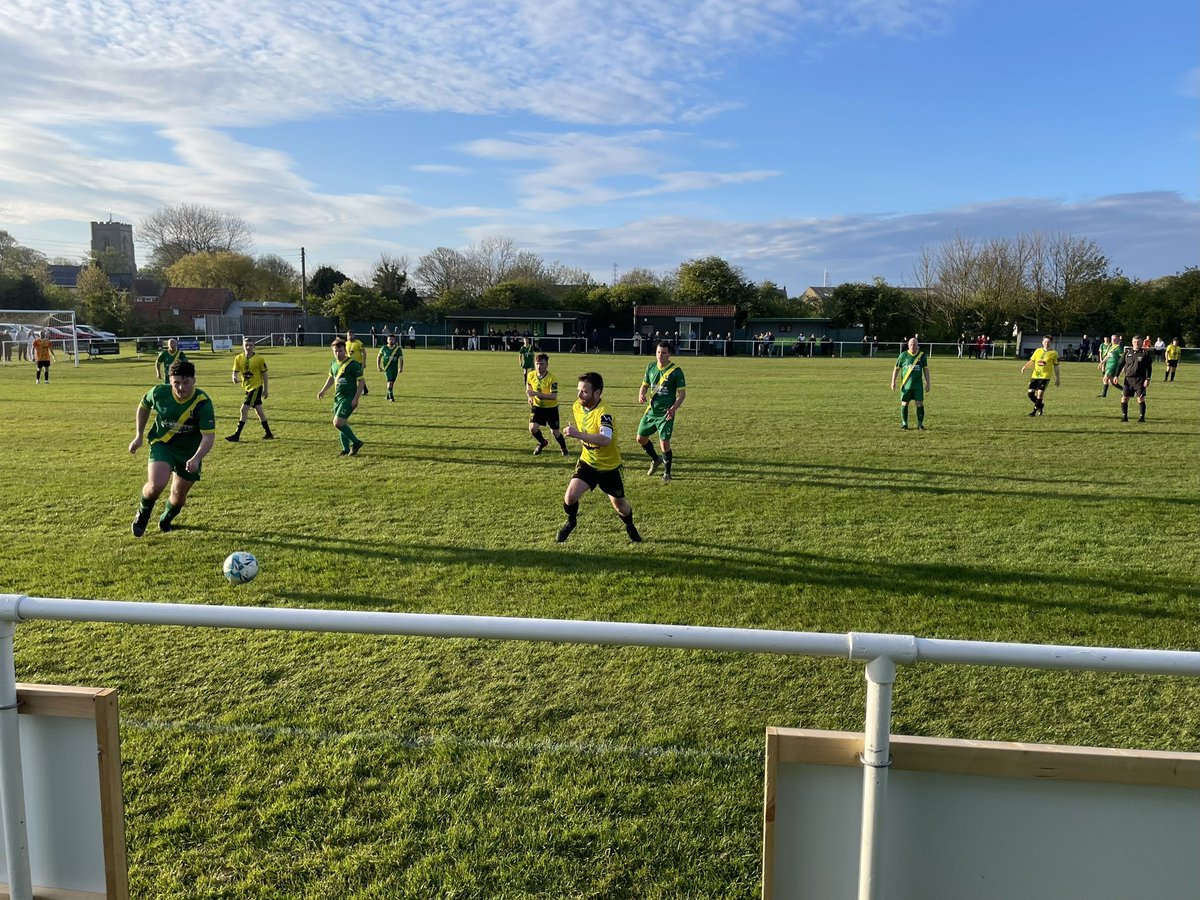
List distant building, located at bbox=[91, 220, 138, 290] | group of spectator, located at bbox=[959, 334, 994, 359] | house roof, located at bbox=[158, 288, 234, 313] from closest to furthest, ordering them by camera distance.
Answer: group of spectator, located at bbox=[959, 334, 994, 359]
house roof, located at bbox=[158, 288, 234, 313]
distant building, located at bbox=[91, 220, 138, 290]

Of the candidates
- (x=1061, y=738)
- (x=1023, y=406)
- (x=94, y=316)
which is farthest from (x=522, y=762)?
(x=94, y=316)

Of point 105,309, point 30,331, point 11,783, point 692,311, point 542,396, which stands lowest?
point 11,783

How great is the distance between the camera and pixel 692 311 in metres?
60.3

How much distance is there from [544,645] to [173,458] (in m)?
5.03

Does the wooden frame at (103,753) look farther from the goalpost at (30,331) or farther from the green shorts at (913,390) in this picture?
the goalpost at (30,331)

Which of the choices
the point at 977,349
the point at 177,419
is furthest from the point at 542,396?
the point at 977,349

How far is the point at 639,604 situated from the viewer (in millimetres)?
6578

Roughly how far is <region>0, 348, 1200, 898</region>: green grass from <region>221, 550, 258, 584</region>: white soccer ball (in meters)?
0.11

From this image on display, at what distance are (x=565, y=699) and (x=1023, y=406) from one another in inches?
813

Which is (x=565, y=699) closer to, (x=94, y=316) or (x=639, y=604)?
(x=639, y=604)

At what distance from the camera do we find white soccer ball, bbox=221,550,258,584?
22.7 feet

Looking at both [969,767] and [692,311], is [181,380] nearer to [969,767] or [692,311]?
[969,767]

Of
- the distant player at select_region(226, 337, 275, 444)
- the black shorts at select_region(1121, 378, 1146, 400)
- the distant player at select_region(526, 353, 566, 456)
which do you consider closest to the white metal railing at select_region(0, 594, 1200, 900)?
the distant player at select_region(526, 353, 566, 456)

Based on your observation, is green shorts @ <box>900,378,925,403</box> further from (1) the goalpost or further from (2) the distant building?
(2) the distant building
